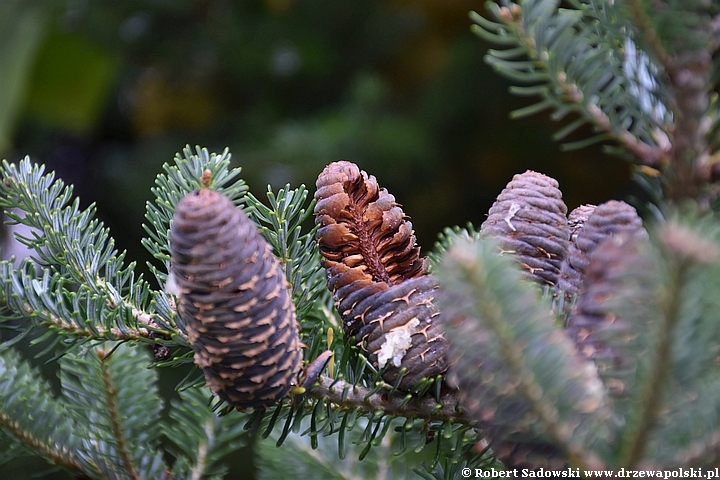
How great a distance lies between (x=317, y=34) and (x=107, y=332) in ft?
6.07

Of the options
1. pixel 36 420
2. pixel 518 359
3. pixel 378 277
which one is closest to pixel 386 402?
pixel 378 277

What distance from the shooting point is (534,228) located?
0.42 meters

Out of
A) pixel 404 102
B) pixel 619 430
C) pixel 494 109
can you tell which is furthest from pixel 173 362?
pixel 404 102

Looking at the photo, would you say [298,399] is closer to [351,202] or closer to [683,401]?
[351,202]

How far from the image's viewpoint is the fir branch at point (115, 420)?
0.53m

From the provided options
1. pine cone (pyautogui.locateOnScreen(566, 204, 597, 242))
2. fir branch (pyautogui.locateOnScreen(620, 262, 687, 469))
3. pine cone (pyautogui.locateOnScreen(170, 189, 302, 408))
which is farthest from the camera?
pine cone (pyautogui.locateOnScreen(566, 204, 597, 242))

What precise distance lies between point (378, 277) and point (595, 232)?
0.14 m

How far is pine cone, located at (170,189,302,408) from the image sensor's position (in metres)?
0.33

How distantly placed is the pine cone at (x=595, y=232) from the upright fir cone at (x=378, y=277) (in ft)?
0.27

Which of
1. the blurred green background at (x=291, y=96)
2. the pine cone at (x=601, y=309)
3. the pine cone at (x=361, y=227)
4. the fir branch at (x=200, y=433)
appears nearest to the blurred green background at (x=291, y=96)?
the blurred green background at (x=291, y=96)

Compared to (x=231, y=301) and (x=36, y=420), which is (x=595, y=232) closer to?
(x=231, y=301)

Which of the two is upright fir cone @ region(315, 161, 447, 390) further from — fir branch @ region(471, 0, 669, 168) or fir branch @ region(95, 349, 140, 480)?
fir branch @ region(95, 349, 140, 480)

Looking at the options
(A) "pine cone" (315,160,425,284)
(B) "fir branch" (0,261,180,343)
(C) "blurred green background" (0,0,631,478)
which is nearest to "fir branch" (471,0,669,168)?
(A) "pine cone" (315,160,425,284)

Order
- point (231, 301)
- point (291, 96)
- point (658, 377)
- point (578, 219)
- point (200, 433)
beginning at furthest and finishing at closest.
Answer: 1. point (291, 96)
2. point (200, 433)
3. point (578, 219)
4. point (231, 301)
5. point (658, 377)
